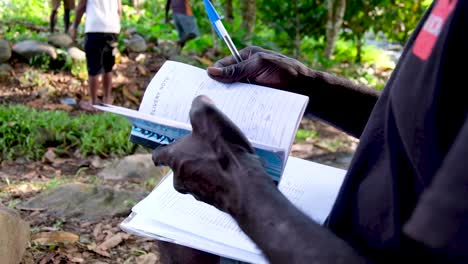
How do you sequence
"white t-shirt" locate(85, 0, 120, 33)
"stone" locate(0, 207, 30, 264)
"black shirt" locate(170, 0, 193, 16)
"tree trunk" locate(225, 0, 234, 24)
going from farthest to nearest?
"tree trunk" locate(225, 0, 234, 24)
"black shirt" locate(170, 0, 193, 16)
"white t-shirt" locate(85, 0, 120, 33)
"stone" locate(0, 207, 30, 264)

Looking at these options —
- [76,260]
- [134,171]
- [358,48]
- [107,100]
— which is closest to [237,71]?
[76,260]

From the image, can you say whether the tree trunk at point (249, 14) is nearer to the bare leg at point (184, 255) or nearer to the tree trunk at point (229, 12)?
the tree trunk at point (229, 12)

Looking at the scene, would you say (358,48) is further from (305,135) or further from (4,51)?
(4,51)

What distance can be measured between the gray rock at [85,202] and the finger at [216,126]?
6.67 feet

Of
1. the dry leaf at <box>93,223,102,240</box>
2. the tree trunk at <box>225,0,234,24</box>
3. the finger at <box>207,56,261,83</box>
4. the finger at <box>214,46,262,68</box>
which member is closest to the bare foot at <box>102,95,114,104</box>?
the tree trunk at <box>225,0,234,24</box>

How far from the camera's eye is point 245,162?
1243 millimetres

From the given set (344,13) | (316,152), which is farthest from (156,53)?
(316,152)

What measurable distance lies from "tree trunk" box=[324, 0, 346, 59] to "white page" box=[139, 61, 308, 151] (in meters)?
6.04

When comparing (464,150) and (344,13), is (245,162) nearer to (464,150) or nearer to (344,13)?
(464,150)

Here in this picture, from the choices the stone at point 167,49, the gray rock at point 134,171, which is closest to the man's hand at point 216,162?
the gray rock at point 134,171

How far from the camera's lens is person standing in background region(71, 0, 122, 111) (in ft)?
19.0

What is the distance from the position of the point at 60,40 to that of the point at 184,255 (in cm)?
579

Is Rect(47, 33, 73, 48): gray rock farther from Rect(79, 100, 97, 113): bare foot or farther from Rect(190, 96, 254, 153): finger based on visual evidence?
Rect(190, 96, 254, 153): finger

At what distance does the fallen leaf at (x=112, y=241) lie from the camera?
2.91 metres
